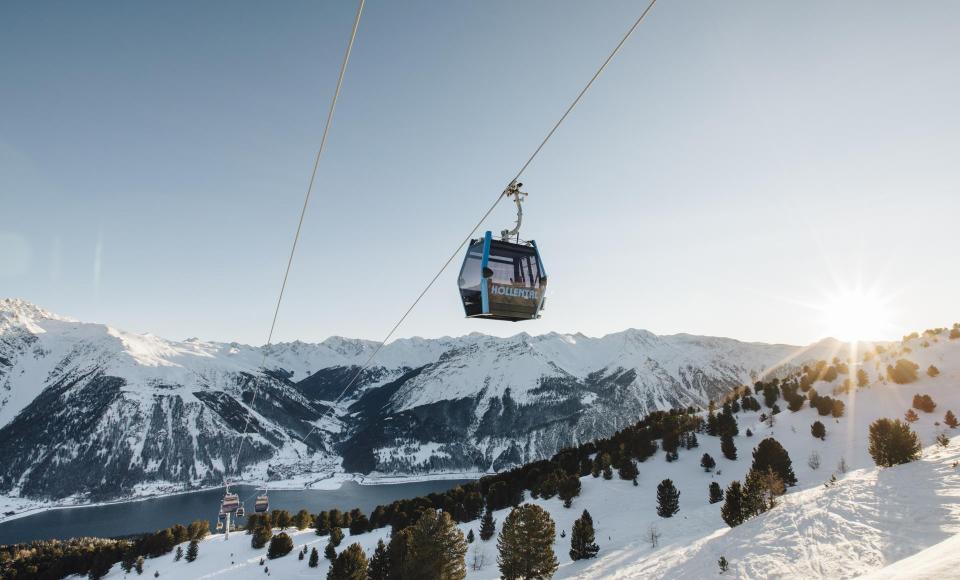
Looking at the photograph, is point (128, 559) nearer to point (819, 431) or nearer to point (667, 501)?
point (667, 501)

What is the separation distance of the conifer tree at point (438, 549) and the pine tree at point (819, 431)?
4106 centimetres

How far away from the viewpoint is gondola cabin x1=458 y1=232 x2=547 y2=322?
60.4 feet

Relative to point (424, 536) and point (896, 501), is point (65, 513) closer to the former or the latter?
point (424, 536)

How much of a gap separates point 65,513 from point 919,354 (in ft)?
972

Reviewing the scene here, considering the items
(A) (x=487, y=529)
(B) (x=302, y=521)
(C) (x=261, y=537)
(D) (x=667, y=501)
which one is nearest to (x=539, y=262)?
(D) (x=667, y=501)

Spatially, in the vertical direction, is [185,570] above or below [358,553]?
below

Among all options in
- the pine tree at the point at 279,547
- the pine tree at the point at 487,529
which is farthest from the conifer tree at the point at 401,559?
the pine tree at the point at 279,547

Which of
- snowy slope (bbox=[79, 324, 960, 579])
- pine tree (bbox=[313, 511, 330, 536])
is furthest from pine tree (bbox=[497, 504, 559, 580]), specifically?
pine tree (bbox=[313, 511, 330, 536])

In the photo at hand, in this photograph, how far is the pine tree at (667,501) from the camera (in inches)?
1725

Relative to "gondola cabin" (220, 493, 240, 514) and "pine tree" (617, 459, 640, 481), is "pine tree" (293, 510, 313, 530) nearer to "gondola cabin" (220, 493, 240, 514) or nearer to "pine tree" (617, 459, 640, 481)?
"gondola cabin" (220, 493, 240, 514)

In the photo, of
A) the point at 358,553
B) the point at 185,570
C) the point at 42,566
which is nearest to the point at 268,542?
the point at 185,570

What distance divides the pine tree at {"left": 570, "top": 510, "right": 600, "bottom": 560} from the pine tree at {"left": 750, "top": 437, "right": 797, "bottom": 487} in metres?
17.3

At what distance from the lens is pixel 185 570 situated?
69250 mm

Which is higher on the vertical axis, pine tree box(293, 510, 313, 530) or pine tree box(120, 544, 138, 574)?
pine tree box(293, 510, 313, 530)
